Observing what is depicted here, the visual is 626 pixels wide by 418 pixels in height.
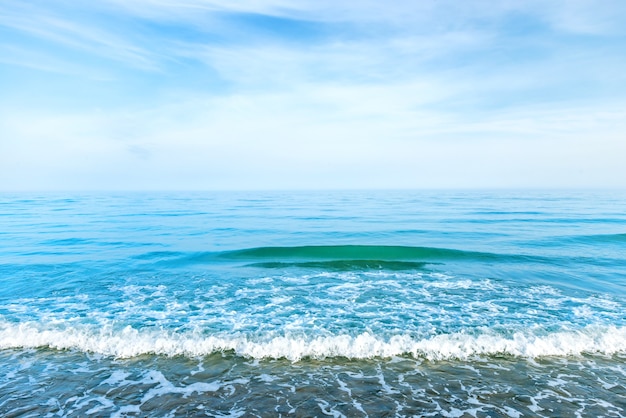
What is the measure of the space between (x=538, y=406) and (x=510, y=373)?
1.26m

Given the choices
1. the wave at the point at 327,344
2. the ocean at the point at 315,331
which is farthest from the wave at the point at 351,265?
the wave at the point at 327,344

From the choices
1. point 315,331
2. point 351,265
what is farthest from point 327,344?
point 351,265

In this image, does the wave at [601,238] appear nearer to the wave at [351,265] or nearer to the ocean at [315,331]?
the ocean at [315,331]

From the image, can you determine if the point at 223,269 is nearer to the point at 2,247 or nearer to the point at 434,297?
the point at 434,297

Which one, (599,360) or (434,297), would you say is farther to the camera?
(434,297)

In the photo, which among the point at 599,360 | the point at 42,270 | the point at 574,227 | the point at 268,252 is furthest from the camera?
the point at 574,227

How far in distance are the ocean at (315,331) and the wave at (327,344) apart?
0.05 meters

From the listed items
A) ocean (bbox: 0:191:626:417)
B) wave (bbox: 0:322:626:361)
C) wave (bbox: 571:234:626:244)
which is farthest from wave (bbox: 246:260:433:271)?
wave (bbox: 571:234:626:244)

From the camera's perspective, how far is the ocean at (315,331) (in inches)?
265

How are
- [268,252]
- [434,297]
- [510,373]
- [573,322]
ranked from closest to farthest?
[510,373] < [573,322] < [434,297] < [268,252]

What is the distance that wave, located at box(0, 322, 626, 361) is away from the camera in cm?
872

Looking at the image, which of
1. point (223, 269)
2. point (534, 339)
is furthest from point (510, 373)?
point (223, 269)

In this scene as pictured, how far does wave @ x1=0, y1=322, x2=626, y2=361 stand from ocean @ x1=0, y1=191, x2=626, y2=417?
0.16ft

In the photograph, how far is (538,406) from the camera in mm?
6430
